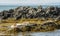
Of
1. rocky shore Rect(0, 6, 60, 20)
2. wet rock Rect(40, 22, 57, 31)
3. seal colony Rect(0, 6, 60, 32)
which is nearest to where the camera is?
wet rock Rect(40, 22, 57, 31)

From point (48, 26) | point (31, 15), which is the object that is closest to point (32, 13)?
point (31, 15)

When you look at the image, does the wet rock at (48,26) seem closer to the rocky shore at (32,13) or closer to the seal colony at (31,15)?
the seal colony at (31,15)

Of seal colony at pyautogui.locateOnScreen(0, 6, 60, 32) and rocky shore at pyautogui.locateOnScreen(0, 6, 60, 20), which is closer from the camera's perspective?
seal colony at pyautogui.locateOnScreen(0, 6, 60, 32)

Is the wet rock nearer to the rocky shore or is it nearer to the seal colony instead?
the seal colony

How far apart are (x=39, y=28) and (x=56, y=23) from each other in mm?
3102

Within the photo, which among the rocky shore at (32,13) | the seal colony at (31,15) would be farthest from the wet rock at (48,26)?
the rocky shore at (32,13)

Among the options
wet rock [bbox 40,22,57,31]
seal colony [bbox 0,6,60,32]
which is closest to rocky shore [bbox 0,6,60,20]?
seal colony [bbox 0,6,60,32]

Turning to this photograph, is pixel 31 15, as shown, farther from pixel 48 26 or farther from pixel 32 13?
pixel 48 26

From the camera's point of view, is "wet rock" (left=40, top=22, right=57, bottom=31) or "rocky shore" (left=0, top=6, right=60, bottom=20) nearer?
"wet rock" (left=40, top=22, right=57, bottom=31)

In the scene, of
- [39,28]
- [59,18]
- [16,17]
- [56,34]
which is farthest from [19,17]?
[56,34]

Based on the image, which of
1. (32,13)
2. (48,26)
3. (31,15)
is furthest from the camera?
(32,13)

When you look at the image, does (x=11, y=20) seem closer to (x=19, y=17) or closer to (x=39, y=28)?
(x=19, y=17)

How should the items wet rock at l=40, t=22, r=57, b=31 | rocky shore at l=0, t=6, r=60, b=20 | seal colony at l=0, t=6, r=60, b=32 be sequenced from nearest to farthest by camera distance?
1. wet rock at l=40, t=22, r=57, b=31
2. seal colony at l=0, t=6, r=60, b=32
3. rocky shore at l=0, t=6, r=60, b=20

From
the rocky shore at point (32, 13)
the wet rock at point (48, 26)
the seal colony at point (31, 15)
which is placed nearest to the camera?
the wet rock at point (48, 26)
